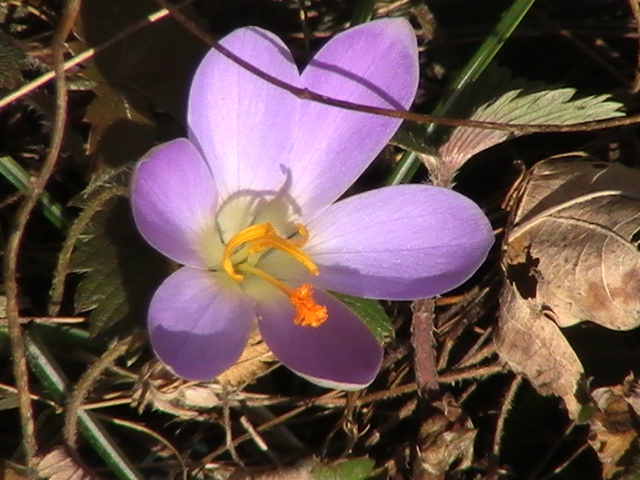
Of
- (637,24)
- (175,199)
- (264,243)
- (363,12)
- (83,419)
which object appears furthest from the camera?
(637,24)

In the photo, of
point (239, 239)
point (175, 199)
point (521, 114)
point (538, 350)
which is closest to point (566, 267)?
point (538, 350)

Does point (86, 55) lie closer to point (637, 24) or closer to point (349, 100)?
point (349, 100)

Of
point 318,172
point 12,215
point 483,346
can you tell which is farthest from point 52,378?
point 483,346

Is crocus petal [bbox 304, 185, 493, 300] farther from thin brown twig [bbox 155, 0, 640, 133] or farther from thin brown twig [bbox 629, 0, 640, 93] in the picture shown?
thin brown twig [bbox 629, 0, 640, 93]

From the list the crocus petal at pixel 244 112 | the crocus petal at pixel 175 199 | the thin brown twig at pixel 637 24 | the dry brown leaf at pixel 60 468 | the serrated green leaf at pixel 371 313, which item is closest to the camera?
the crocus petal at pixel 175 199

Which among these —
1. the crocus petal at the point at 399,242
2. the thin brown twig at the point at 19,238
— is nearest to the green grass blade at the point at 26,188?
the thin brown twig at the point at 19,238

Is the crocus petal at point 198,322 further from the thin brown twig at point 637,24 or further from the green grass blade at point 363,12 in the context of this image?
the thin brown twig at point 637,24
